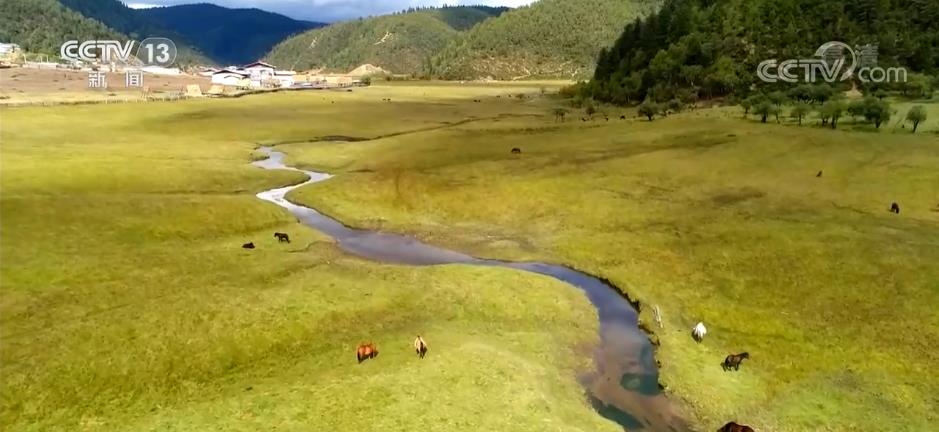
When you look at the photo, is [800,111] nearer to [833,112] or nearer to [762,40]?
[833,112]

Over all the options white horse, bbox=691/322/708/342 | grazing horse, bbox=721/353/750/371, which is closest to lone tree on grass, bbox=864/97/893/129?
white horse, bbox=691/322/708/342

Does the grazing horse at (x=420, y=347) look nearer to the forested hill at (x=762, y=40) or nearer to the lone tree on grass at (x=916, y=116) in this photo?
the lone tree on grass at (x=916, y=116)

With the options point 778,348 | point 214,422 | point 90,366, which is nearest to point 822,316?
point 778,348

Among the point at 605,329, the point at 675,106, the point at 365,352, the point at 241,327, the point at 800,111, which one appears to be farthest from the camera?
the point at 675,106

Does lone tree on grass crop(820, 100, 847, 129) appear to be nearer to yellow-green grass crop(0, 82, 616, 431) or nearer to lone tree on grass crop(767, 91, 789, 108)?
lone tree on grass crop(767, 91, 789, 108)

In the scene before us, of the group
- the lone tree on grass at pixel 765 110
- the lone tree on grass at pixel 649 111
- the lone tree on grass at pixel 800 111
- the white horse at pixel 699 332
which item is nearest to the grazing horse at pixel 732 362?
the white horse at pixel 699 332

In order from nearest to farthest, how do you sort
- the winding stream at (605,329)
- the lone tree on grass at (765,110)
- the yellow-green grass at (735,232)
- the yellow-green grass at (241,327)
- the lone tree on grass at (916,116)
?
1. the yellow-green grass at (241,327)
2. the winding stream at (605,329)
3. the yellow-green grass at (735,232)
4. the lone tree on grass at (916,116)
5. the lone tree on grass at (765,110)

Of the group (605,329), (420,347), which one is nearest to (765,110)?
(605,329)
